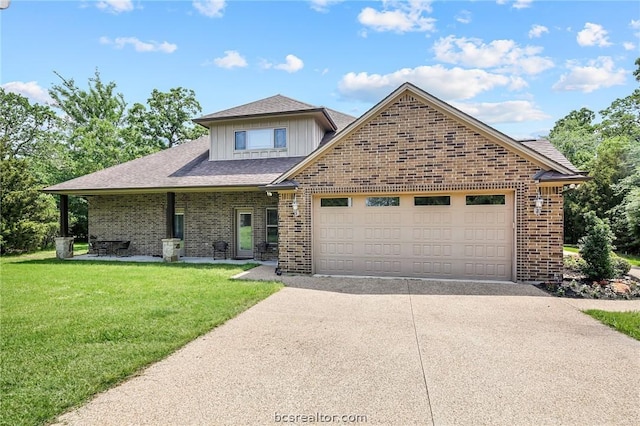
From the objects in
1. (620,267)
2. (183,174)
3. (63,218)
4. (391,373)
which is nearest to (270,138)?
(183,174)

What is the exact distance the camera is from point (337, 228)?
10922 mm

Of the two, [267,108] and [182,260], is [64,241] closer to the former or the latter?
[182,260]

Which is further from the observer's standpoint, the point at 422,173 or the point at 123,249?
the point at 123,249

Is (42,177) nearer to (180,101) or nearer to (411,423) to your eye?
(180,101)

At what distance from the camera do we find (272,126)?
15.3m

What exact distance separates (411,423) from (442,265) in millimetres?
7415

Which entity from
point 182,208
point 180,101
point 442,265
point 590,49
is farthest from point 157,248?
point 180,101

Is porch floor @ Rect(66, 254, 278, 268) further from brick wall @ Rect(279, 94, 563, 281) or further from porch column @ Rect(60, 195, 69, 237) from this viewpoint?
brick wall @ Rect(279, 94, 563, 281)

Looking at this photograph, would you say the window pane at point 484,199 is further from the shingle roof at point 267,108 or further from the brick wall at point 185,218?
the brick wall at point 185,218

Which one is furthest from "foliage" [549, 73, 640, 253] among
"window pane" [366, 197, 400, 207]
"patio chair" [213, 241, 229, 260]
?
"patio chair" [213, 241, 229, 260]

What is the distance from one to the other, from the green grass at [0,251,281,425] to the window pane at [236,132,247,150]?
625cm

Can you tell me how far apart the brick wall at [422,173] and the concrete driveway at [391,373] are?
103 inches

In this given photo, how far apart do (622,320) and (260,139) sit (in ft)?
43.4

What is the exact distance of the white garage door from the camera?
9.76 m
